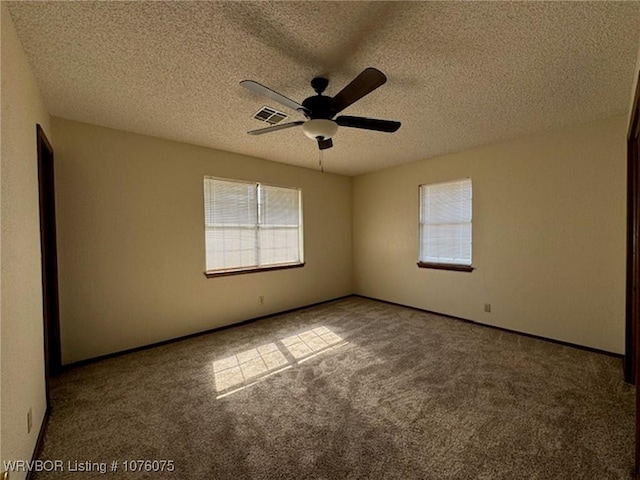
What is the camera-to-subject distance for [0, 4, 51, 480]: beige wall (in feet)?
4.32

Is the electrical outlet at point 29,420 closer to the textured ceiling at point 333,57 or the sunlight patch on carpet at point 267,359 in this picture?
the sunlight patch on carpet at point 267,359

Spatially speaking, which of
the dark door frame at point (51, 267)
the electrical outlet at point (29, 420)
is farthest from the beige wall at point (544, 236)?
the dark door frame at point (51, 267)

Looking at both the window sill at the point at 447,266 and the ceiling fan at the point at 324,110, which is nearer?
the ceiling fan at the point at 324,110

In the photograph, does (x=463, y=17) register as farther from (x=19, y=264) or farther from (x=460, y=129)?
(x=19, y=264)

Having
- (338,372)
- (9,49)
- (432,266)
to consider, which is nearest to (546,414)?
(338,372)

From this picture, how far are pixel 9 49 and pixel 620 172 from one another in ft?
16.2

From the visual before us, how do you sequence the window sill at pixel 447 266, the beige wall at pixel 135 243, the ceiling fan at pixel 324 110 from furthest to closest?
the window sill at pixel 447 266 → the beige wall at pixel 135 243 → the ceiling fan at pixel 324 110

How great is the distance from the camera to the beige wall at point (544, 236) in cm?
295

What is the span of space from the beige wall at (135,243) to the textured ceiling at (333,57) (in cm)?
40

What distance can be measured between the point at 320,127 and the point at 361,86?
1.48 ft

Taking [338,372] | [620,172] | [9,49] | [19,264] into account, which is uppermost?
[9,49]

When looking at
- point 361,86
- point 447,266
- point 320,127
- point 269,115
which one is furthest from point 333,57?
point 447,266

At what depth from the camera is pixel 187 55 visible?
1843mm

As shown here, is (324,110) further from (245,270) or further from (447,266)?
(447,266)
